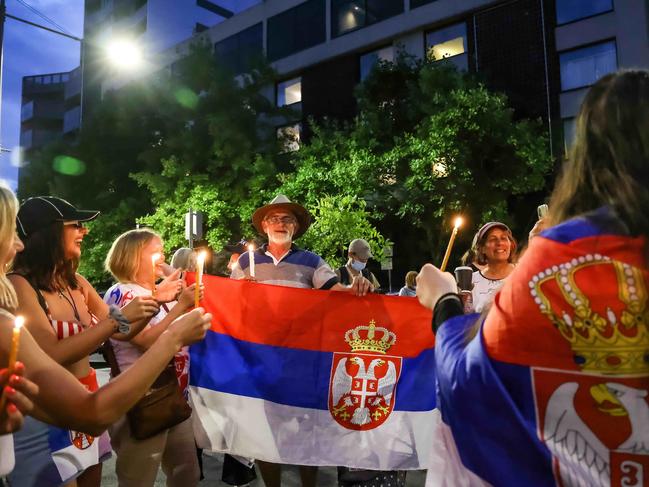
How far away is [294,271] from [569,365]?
3455mm

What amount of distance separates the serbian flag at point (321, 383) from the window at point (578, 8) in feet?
68.3

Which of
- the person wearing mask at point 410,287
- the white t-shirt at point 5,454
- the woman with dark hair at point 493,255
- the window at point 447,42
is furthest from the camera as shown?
the window at point 447,42

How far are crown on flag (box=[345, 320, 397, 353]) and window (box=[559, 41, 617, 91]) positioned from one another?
19359 millimetres

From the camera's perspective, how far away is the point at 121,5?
43688mm

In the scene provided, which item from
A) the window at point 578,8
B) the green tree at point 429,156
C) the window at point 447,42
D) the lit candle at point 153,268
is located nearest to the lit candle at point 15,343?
the lit candle at point 153,268

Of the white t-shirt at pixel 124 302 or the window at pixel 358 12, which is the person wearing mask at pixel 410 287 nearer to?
the white t-shirt at pixel 124 302

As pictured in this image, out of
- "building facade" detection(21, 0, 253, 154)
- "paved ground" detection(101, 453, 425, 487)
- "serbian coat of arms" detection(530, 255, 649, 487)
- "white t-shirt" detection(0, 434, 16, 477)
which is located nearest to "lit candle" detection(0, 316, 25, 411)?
"white t-shirt" detection(0, 434, 16, 477)

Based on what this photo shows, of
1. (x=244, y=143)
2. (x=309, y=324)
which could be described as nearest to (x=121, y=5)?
(x=244, y=143)

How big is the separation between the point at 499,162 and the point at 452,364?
17999mm

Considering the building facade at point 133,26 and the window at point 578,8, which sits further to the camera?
the building facade at point 133,26

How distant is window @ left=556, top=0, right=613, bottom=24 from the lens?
2003 cm

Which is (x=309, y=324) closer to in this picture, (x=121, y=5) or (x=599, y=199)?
(x=599, y=199)

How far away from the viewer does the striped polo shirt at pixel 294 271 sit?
15.3ft

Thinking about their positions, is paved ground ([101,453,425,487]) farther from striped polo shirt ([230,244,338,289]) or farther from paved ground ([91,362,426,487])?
striped polo shirt ([230,244,338,289])
